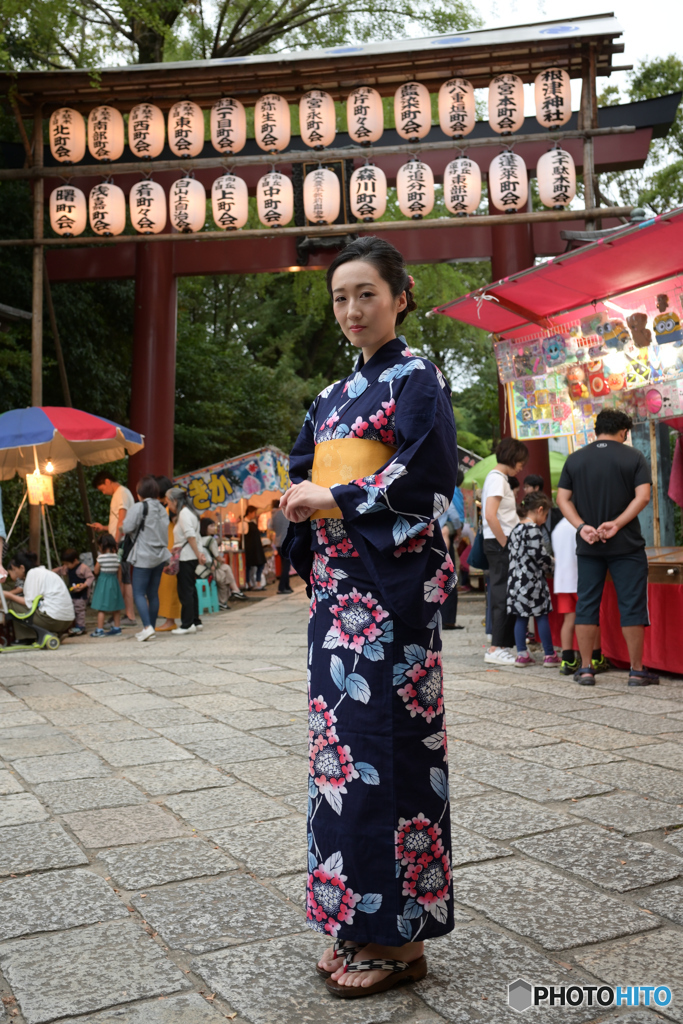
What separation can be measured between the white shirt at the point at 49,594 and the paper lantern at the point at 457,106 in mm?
7271

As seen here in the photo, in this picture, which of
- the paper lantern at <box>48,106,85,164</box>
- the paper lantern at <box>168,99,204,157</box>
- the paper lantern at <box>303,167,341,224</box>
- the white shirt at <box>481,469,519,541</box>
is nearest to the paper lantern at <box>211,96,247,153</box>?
the paper lantern at <box>168,99,204,157</box>

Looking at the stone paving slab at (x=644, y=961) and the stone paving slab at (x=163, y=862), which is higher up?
the stone paving slab at (x=644, y=961)

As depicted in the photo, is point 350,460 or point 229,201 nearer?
point 350,460

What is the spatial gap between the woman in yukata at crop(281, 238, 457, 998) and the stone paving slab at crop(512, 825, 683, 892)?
2.46 feet

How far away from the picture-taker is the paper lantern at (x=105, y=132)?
37.2ft

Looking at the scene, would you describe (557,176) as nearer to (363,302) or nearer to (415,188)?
(415,188)

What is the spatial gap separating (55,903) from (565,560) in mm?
4638

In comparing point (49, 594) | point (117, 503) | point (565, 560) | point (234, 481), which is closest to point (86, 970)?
point (565, 560)

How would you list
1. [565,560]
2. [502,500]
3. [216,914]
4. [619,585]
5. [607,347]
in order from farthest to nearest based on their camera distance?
[607,347], [502,500], [565,560], [619,585], [216,914]

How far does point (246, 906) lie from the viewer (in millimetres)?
2414

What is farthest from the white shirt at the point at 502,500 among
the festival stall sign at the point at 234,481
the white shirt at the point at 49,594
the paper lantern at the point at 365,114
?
the festival stall sign at the point at 234,481

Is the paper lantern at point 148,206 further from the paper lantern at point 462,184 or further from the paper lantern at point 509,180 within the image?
the paper lantern at point 509,180

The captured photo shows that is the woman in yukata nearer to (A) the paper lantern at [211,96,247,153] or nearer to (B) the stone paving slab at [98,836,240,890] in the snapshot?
(B) the stone paving slab at [98,836,240,890]

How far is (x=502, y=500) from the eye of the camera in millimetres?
Answer: 6629
